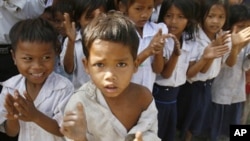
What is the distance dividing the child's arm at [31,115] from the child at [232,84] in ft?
4.97

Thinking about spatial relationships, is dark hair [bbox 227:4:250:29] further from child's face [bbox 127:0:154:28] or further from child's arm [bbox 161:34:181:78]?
child's face [bbox 127:0:154:28]

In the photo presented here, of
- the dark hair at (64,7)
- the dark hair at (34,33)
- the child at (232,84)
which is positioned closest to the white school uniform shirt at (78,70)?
the dark hair at (64,7)

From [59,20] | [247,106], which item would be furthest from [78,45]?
[247,106]

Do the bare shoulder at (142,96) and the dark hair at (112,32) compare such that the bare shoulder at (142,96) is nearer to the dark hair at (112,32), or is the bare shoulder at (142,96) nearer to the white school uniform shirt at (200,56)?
the dark hair at (112,32)

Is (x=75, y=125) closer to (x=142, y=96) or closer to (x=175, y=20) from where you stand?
(x=142, y=96)

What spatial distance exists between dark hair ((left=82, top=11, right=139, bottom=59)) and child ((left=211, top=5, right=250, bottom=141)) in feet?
4.56

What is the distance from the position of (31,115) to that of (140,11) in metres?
0.96

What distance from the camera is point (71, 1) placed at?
2.39 metres

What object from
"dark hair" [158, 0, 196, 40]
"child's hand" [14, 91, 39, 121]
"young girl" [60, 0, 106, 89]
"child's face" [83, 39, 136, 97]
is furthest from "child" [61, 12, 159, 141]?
"dark hair" [158, 0, 196, 40]

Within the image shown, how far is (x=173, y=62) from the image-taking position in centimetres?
228

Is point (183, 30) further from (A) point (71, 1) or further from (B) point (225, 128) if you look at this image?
(B) point (225, 128)

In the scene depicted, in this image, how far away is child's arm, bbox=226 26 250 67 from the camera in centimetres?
252

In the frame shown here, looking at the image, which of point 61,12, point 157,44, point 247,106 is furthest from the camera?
point 247,106

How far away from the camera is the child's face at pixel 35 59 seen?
171 cm
